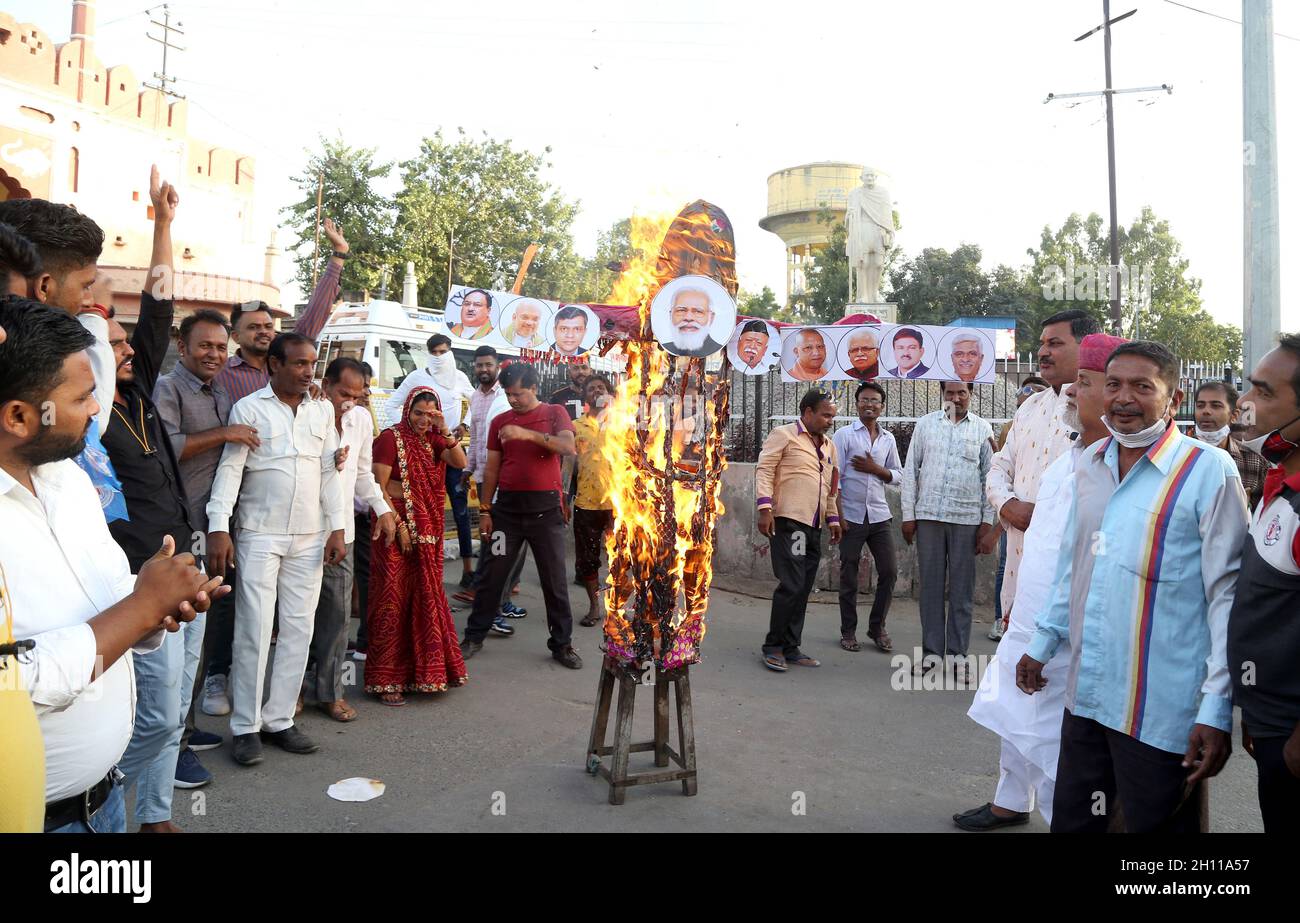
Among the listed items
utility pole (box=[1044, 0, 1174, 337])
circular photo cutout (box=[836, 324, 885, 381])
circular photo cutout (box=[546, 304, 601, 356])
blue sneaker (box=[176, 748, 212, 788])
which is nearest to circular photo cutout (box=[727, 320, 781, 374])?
circular photo cutout (box=[836, 324, 885, 381])

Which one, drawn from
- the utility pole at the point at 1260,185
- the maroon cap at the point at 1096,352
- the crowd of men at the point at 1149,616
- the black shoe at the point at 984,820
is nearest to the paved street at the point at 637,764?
the black shoe at the point at 984,820

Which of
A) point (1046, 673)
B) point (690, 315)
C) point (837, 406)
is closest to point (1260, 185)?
point (1046, 673)

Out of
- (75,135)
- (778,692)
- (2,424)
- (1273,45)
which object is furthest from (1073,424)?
(75,135)

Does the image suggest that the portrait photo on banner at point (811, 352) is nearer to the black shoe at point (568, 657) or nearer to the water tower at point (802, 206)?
the black shoe at point (568, 657)

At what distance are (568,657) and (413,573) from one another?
138 cm

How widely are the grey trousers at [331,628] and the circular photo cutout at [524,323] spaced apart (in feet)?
17.5

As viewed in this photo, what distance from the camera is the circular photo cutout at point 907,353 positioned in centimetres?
987

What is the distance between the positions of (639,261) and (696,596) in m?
1.68

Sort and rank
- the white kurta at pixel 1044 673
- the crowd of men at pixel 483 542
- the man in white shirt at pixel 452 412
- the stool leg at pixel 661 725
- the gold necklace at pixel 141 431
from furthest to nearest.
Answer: the man in white shirt at pixel 452 412 → the stool leg at pixel 661 725 → the white kurta at pixel 1044 673 → the gold necklace at pixel 141 431 → the crowd of men at pixel 483 542

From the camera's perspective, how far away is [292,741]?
14.5 ft

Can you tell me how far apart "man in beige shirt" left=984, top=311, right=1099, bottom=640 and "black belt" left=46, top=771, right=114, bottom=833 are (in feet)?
12.7

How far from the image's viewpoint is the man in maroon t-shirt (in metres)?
6.25

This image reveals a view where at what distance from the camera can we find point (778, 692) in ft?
19.1
